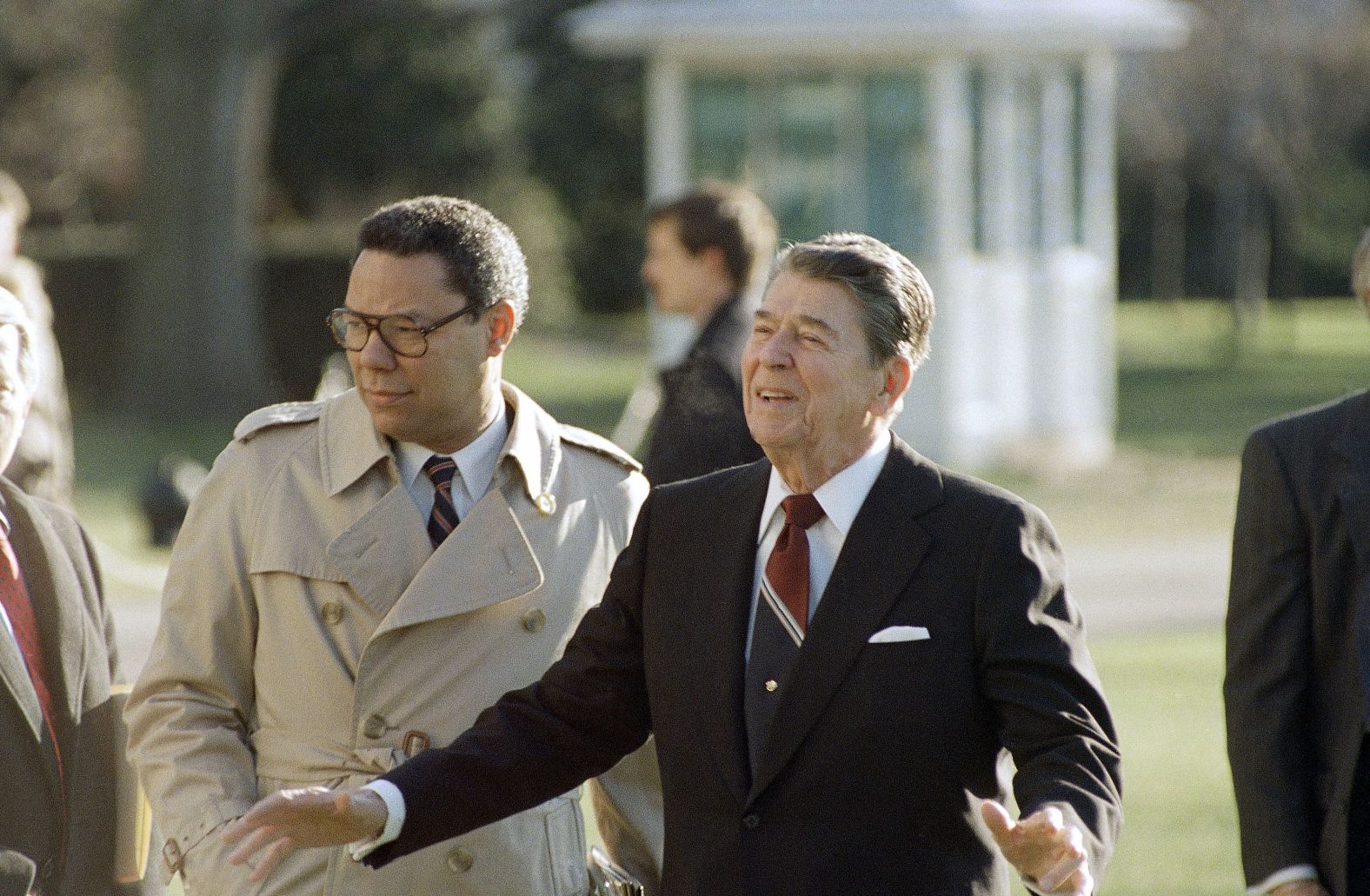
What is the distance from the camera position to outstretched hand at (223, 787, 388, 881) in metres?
3.34

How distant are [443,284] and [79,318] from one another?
25.9 meters

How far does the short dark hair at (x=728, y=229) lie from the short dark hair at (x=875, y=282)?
3.24 m

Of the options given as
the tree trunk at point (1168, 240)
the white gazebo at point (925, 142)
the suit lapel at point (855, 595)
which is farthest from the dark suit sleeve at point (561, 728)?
the tree trunk at point (1168, 240)

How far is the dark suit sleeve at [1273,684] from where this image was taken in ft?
12.3

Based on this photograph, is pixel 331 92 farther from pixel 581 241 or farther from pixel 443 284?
pixel 443 284

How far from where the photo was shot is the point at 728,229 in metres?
6.81

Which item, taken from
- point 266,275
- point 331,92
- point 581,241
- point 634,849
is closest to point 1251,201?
point 581,241

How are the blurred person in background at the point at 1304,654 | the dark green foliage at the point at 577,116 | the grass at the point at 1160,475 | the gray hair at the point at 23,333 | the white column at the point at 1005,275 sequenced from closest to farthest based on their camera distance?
1. the blurred person in background at the point at 1304,654
2. the gray hair at the point at 23,333
3. the grass at the point at 1160,475
4. the white column at the point at 1005,275
5. the dark green foliage at the point at 577,116

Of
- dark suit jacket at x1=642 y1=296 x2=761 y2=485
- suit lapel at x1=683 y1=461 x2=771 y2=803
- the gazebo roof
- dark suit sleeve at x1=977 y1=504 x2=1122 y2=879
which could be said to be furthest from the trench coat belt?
the gazebo roof

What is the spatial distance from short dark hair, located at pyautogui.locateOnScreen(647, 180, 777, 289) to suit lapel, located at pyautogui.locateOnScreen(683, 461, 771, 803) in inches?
129

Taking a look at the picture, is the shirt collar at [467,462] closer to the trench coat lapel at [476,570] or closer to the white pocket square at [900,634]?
the trench coat lapel at [476,570]

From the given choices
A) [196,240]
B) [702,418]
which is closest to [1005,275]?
[196,240]

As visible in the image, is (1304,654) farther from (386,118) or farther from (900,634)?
(386,118)

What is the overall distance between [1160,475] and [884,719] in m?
17.7
